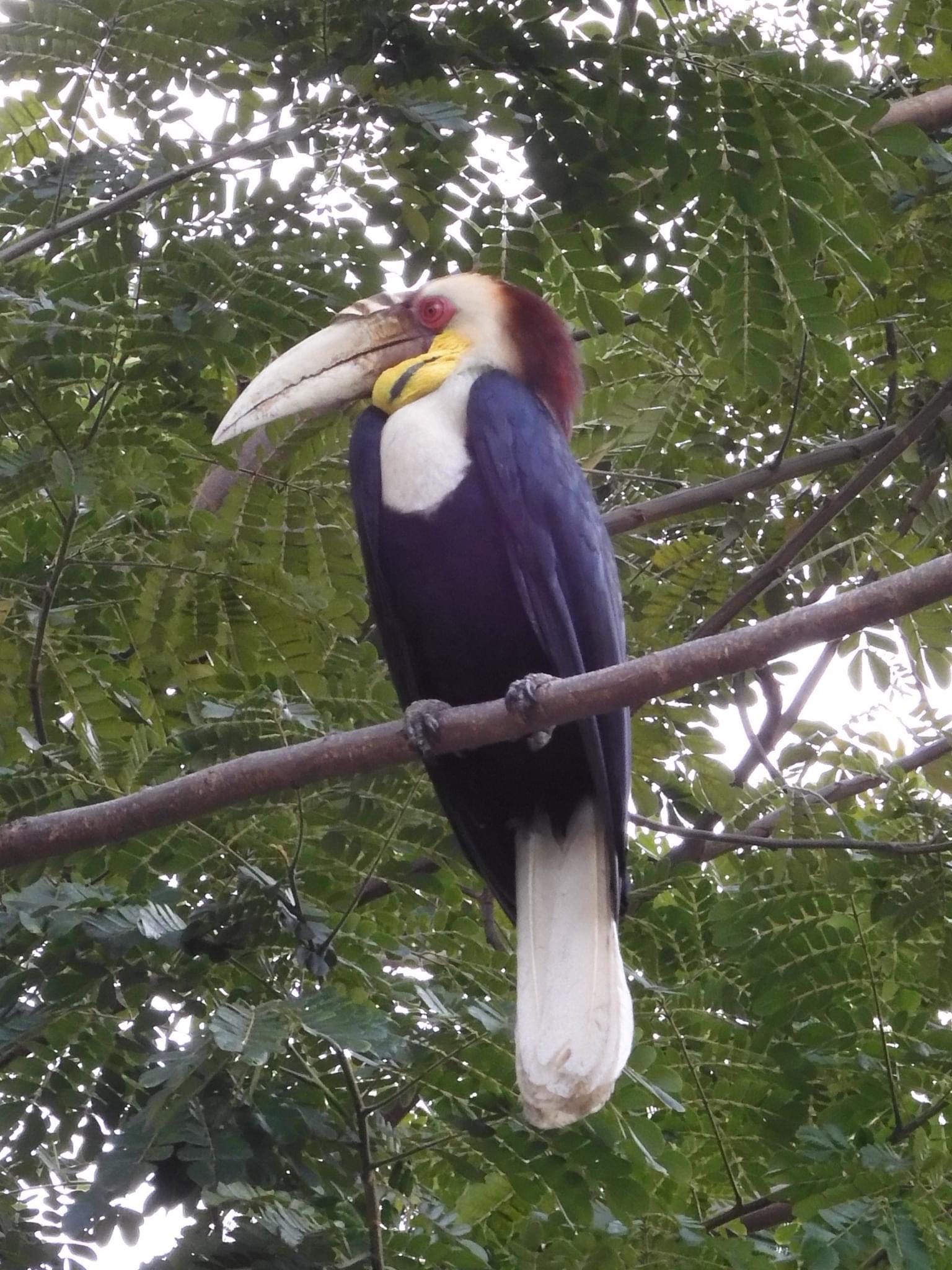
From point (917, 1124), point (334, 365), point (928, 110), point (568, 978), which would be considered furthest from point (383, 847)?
point (928, 110)

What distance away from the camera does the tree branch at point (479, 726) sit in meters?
2.55

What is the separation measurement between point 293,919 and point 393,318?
1739 mm

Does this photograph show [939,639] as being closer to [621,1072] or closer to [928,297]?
[928,297]

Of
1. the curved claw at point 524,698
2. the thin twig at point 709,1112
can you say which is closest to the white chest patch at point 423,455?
the curved claw at point 524,698

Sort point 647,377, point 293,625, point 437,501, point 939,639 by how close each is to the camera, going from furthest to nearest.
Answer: point 647,377 < point 939,639 < point 293,625 < point 437,501

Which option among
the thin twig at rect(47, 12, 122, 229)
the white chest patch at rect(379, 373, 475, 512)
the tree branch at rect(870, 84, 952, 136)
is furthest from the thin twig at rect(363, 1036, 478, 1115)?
the tree branch at rect(870, 84, 952, 136)

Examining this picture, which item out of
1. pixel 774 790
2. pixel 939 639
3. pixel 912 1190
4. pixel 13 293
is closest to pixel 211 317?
pixel 13 293

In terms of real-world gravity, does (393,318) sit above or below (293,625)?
above

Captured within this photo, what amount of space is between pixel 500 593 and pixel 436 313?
914mm

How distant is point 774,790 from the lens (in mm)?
4004

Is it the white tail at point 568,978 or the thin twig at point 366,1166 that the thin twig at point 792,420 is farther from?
the thin twig at point 366,1166

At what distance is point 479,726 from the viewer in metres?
2.96

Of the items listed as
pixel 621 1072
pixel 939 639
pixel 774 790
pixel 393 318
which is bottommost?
pixel 621 1072

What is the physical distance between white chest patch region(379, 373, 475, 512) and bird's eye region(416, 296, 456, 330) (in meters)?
0.36
